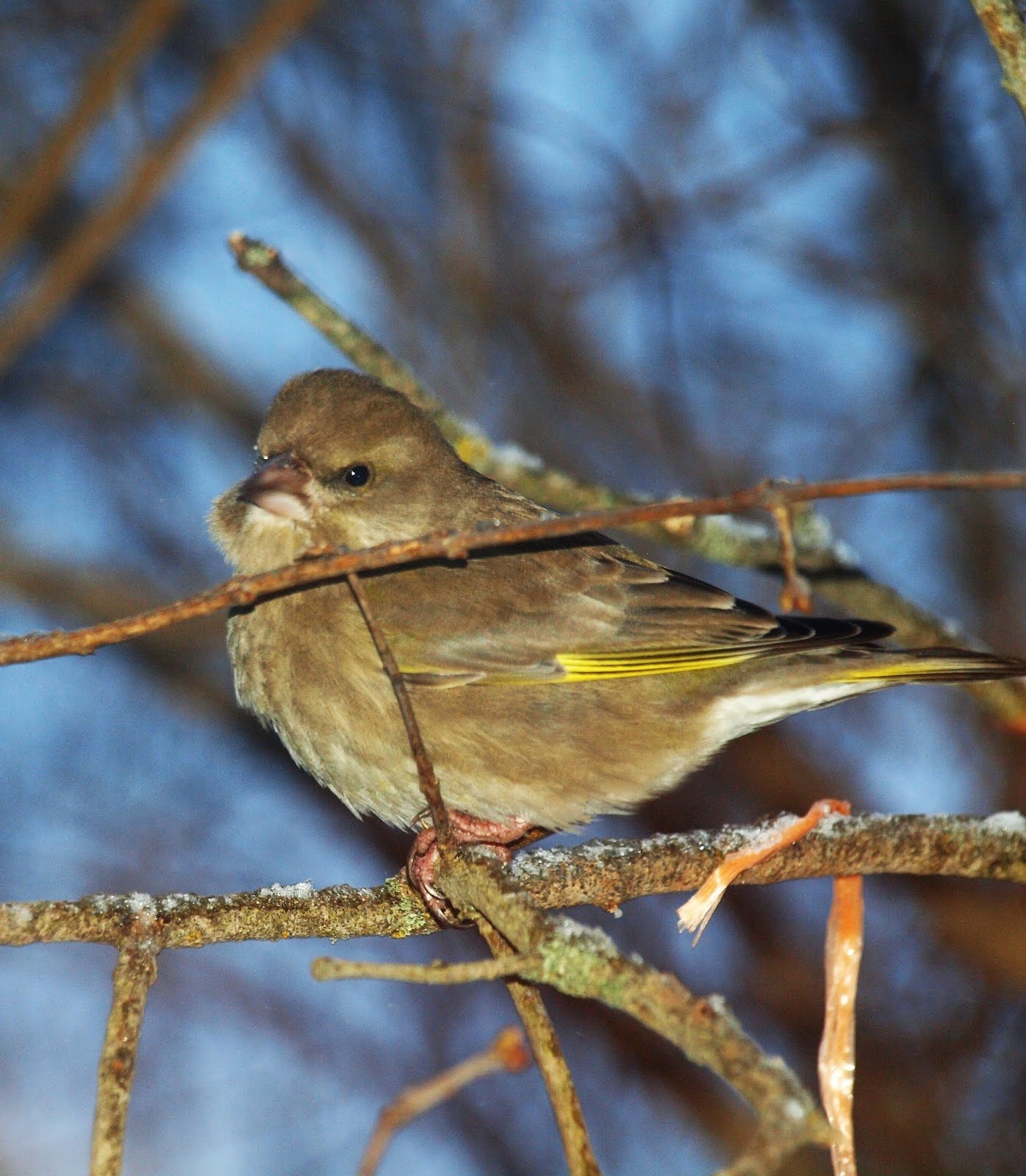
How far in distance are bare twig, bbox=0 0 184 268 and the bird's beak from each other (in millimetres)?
2616

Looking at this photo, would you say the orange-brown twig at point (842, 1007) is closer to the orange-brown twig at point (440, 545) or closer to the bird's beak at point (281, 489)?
the orange-brown twig at point (440, 545)

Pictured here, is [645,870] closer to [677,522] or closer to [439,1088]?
[677,522]

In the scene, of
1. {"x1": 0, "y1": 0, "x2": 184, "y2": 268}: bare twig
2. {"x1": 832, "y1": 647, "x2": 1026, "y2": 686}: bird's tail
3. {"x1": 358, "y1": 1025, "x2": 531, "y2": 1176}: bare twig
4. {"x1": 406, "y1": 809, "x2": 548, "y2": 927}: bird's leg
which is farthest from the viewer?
{"x1": 0, "y1": 0, "x2": 184, "y2": 268}: bare twig

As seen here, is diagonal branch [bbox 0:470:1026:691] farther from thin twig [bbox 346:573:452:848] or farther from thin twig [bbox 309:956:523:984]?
thin twig [bbox 309:956:523:984]

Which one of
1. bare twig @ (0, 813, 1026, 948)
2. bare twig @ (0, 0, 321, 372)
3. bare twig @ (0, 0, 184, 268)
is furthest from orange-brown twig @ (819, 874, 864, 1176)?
bare twig @ (0, 0, 184, 268)

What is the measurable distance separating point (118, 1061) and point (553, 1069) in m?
0.71

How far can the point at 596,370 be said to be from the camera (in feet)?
26.6

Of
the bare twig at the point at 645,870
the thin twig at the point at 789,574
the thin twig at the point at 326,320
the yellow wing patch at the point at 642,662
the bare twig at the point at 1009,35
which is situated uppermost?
the thin twig at the point at 326,320

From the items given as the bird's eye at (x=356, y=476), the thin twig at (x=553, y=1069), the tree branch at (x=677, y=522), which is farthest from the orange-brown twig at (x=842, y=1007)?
the bird's eye at (x=356, y=476)

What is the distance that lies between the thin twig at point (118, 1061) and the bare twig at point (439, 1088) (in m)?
0.59

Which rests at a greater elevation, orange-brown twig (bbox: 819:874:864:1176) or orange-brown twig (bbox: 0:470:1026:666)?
orange-brown twig (bbox: 0:470:1026:666)

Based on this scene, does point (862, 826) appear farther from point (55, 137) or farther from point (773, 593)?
point (55, 137)

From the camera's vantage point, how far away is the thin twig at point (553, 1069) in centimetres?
198

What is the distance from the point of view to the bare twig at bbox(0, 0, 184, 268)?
18.3 ft
